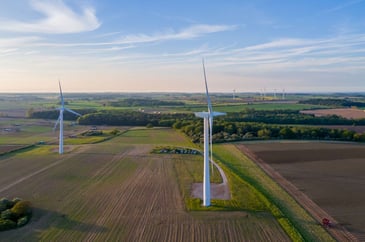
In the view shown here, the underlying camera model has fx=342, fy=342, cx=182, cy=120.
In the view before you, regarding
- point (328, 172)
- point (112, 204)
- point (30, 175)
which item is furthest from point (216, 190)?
point (30, 175)

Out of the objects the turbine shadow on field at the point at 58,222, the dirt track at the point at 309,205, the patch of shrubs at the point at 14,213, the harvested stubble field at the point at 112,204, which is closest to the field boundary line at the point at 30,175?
the harvested stubble field at the point at 112,204

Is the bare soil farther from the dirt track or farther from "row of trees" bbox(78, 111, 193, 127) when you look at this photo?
"row of trees" bbox(78, 111, 193, 127)

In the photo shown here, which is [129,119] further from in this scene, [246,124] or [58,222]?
[58,222]

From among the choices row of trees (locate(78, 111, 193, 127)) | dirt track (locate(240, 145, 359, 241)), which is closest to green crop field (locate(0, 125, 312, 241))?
dirt track (locate(240, 145, 359, 241))

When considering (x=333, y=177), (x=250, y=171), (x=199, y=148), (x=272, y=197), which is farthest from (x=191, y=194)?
(x=199, y=148)

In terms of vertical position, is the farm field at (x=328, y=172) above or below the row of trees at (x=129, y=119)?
below

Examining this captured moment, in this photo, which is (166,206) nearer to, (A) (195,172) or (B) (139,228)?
(B) (139,228)

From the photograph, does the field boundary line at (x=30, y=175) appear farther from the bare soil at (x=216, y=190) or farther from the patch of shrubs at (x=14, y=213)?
Answer: the bare soil at (x=216, y=190)
